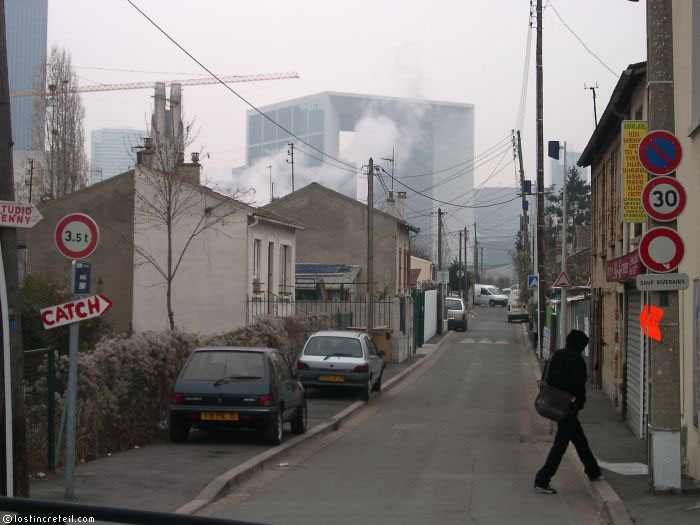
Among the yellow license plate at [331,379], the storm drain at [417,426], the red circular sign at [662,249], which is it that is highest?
the red circular sign at [662,249]

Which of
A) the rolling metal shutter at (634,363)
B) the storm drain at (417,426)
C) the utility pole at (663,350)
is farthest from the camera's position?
the storm drain at (417,426)

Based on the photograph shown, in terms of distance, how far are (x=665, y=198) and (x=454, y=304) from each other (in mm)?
52378

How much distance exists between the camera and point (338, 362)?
22703mm

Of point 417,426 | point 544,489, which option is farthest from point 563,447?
point 417,426

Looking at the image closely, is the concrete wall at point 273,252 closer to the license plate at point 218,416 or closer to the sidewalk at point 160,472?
the sidewalk at point 160,472

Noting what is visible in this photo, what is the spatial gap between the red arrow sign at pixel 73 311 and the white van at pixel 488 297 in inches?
3810

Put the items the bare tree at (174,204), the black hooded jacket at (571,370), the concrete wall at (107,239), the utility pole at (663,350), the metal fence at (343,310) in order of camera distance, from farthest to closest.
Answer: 1. the metal fence at (343,310)
2. the concrete wall at (107,239)
3. the bare tree at (174,204)
4. the black hooded jacket at (571,370)
5. the utility pole at (663,350)

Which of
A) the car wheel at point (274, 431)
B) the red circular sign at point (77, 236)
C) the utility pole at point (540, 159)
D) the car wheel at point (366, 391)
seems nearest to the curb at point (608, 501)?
the car wheel at point (274, 431)

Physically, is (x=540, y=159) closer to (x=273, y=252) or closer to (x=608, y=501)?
(x=273, y=252)

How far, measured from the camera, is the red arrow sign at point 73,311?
29.5 feet

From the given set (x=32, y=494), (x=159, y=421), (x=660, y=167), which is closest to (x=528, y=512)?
(x=660, y=167)

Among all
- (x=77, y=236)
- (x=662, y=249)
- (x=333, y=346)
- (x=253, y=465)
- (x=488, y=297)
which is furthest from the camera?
(x=488, y=297)

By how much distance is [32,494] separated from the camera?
9328 millimetres

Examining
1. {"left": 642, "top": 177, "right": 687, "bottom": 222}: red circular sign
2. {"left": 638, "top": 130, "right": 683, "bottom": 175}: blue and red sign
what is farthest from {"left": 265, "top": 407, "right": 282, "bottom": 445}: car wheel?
{"left": 638, "top": 130, "right": 683, "bottom": 175}: blue and red sign
